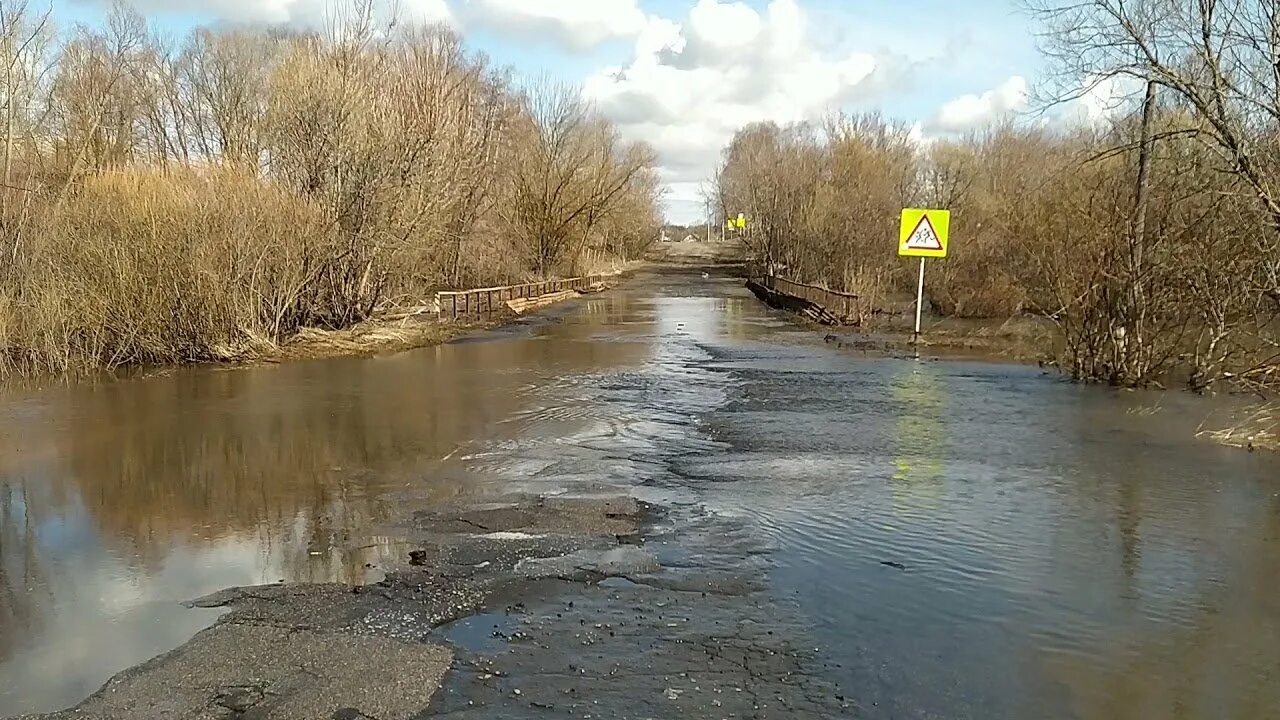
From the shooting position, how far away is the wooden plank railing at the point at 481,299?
28.4m

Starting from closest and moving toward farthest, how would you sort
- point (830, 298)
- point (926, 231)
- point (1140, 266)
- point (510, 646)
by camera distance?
point (510, 646)
point (1140, 266)
point (926, 231)
point (830, 298)

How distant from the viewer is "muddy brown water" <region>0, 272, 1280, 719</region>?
505 cm

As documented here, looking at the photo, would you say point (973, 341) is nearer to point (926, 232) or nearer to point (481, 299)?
point (926, 232)

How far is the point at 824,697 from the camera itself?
4582 millimetres

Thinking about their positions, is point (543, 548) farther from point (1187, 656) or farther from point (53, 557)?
point (1187, 656)

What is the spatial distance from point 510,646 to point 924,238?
19310 millimetres

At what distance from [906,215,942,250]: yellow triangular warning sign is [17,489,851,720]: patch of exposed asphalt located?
16897 mm

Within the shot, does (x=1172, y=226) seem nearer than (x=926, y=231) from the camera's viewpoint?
Yes

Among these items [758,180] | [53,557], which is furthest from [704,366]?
[758,180]

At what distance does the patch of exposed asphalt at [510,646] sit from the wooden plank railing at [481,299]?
2164 cm

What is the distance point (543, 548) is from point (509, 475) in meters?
2.43

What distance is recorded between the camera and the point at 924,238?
73.5 feet

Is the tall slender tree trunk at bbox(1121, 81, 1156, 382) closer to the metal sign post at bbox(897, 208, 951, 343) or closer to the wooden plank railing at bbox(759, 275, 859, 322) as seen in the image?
the metal sign post at bbox(897, 208, 951, 343)

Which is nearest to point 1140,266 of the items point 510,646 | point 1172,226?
point 1172,226
